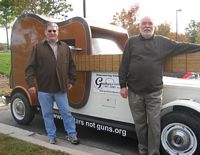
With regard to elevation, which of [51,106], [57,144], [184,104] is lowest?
[57,144]

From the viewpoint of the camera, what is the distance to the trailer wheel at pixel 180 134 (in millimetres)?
4207

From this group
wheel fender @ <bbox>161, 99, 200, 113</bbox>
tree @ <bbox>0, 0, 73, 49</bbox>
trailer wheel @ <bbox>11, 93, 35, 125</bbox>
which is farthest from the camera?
tree @ <bbox>0, 0, 73, 49</bbox>

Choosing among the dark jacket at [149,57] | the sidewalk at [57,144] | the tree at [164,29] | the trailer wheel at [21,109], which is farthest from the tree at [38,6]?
the tree at [164,29]

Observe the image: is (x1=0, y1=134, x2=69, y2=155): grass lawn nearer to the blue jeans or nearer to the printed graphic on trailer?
the blue jeans

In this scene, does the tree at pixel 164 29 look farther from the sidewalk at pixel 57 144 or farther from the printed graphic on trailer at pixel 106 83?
the sidewalk at pixel 57 144

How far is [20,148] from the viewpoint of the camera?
4664 mm

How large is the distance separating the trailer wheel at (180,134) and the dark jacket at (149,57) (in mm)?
472

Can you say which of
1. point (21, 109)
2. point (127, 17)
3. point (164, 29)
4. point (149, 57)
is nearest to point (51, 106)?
point (21, 109)

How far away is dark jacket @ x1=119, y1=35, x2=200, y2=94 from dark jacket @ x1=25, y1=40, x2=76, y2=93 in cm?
120

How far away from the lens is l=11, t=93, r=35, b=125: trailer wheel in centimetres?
645

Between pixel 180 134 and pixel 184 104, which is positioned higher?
pixel 184 104

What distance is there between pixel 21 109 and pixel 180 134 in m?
3.48

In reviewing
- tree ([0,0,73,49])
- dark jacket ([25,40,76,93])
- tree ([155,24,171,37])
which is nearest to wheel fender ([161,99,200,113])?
dark jacket ([25,40,76,93])

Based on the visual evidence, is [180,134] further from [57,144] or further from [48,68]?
[48,68]
